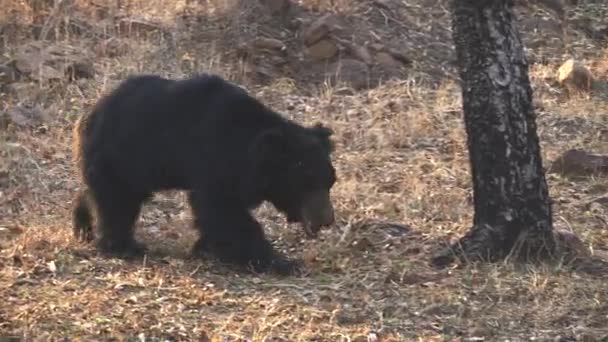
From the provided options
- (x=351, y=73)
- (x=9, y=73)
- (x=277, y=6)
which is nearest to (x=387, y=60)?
(x=351, y=73)

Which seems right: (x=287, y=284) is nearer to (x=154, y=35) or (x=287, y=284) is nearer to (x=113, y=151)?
(x=113, y=151)

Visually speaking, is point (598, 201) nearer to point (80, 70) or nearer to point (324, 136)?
point (324, 136)

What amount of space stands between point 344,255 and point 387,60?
4.94 m

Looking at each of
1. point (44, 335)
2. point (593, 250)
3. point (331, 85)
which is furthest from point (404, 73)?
point (44, 335)

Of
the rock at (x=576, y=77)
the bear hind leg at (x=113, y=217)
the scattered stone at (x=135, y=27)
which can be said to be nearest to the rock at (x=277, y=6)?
the scattered stone at (x=135, y=27)

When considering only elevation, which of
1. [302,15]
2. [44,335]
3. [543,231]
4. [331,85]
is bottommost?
[44,335]

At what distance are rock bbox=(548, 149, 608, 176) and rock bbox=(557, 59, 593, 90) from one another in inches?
89.5

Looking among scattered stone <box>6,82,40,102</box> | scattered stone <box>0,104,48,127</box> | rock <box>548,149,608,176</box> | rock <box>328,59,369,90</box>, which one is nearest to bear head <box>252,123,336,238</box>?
rock <box>548,149,608,176</box>

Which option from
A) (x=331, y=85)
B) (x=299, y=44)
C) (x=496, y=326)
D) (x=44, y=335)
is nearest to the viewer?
(x=44, y=335)

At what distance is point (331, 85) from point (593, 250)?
174 inches

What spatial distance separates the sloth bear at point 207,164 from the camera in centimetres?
565

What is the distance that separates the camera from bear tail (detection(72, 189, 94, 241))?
628cm

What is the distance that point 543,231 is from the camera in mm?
5664

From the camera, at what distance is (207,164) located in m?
5.69
